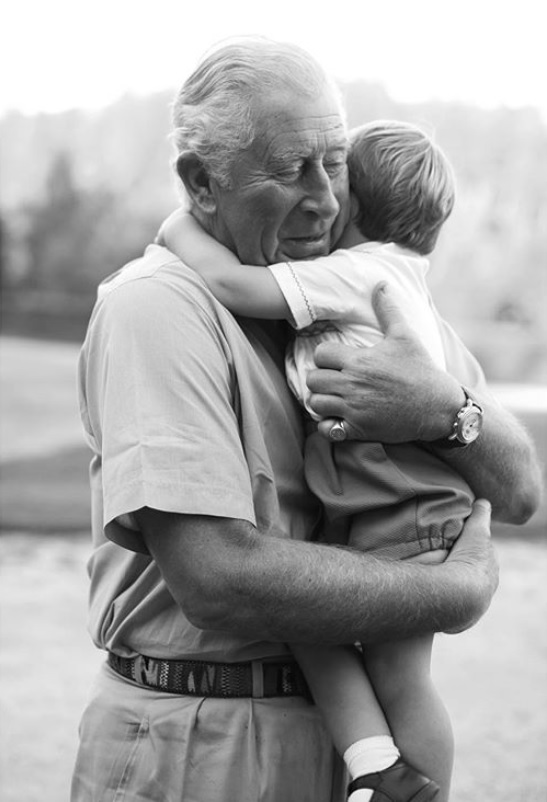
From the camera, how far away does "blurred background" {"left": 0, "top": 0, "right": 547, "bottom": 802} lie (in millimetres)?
7066

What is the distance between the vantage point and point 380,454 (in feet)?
5.40

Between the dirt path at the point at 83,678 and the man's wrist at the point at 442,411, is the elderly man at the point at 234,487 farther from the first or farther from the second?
the dirt path at the point at 83,678

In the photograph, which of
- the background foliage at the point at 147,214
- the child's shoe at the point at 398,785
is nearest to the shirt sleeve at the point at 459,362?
the child's shoe at the point at 398,785

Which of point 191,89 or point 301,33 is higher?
point 191,89

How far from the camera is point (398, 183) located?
178 cm

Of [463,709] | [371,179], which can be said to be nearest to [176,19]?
[463,709]

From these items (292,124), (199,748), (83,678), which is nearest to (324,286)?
(292,124)

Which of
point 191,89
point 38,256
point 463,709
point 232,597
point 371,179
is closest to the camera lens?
point 232,597

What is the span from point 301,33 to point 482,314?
2254 millimetres

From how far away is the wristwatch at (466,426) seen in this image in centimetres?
164

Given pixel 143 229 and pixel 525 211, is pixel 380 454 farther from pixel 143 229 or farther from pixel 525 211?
pixel 525 211

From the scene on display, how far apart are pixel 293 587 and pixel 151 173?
20.3 feet

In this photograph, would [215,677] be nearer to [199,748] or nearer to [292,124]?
[199,748]

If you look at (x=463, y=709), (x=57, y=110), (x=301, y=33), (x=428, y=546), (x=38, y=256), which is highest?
(x=428, y=546)
